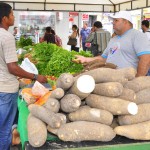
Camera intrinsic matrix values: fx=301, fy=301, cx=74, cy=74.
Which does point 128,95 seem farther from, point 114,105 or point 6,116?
point 6,116

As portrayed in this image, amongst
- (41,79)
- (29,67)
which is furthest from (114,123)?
(29,67)

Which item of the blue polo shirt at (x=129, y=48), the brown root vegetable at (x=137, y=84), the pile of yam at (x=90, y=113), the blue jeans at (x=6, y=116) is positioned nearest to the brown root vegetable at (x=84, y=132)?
the pile of yam at (x=90, y=113)

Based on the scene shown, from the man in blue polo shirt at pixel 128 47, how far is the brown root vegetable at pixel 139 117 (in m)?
1.41

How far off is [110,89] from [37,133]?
0.49 meters

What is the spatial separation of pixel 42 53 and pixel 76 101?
9.43 feet

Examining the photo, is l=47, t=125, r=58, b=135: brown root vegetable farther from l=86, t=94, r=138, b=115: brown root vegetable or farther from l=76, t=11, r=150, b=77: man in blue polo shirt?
l=76, t=11, r=150, b=77: man in blue polo shirt

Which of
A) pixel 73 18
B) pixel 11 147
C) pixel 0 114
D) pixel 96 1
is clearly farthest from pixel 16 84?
pixel 73 18

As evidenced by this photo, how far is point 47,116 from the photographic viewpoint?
5.57ft

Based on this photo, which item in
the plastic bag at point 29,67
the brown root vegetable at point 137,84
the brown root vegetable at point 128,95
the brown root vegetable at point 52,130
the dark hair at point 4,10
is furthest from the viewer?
the plastic bag at point 29,67

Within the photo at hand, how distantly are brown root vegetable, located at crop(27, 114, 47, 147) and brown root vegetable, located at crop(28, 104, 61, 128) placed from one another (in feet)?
0.13

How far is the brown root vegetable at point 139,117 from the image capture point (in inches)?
69.7

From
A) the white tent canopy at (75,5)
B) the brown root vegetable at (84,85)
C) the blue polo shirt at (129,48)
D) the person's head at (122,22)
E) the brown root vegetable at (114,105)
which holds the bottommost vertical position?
the brown root vegetable at (114,105)

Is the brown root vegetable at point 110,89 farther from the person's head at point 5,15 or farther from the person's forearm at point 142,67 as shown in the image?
the person's head at point 5,15

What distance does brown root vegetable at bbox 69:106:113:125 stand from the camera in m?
1.75
